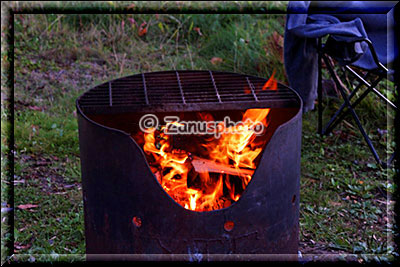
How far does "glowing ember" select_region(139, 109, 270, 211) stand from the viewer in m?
2.22

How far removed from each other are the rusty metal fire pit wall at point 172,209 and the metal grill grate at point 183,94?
0.87ft

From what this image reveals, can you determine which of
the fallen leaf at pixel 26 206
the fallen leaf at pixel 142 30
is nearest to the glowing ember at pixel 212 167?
the fallen leaf at pixel 26 206

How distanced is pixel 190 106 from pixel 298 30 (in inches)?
69.5

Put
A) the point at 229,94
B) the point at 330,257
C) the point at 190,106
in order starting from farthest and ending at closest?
1. the point at 330,257
2. the point at 229,94
3. the point at 190,106

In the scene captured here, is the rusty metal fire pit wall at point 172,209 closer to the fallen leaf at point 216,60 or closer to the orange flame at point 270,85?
the orange flame at point 270,85

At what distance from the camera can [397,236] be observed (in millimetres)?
3049

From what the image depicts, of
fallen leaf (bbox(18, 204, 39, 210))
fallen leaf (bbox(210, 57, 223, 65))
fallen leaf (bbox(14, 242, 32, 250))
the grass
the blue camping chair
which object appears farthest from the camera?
fallen leaf (bbox(210, 57, 223, 65))

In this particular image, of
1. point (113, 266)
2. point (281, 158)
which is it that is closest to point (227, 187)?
point (281, 158)

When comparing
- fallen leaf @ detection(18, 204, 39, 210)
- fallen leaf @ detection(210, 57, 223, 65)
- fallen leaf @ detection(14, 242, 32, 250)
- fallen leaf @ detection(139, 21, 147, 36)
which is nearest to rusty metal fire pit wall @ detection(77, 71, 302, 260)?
fallen leaf @ detection(14, 242, 32, 250)

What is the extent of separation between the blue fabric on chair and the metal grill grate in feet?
4.26

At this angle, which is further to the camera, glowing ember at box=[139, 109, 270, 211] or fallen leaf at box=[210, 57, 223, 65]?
fallen leaf at box=[210, 57, 223, 65]

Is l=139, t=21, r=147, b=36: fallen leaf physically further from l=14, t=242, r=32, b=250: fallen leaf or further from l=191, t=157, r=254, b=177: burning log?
l=191, t=157, r=254, b=177: burning log

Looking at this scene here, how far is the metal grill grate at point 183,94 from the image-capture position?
2.28 meters

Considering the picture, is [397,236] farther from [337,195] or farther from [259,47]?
[259,47]
